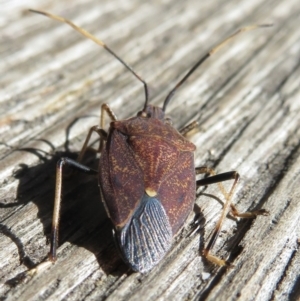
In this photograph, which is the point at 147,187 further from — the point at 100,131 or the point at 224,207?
the point at 100,131

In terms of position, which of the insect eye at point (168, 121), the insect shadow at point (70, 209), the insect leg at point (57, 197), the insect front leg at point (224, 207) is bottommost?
the insect shadow at point (70, 209)

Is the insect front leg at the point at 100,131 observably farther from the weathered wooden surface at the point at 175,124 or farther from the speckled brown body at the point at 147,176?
the speckled brown body at the point at 147,176

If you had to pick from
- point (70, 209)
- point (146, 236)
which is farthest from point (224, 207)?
point (70, 209)

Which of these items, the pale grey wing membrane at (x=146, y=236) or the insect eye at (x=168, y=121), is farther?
the insect eye at (x=168, y=121)

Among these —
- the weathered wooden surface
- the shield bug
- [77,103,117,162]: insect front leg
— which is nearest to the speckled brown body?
the shield bug

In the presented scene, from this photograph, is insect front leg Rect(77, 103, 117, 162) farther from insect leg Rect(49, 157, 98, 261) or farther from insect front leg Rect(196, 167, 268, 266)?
insect front leg Rect(196, 167, 268, 266)

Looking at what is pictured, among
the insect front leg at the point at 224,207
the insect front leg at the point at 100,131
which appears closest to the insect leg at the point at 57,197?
the insect front leg at the point at 100,131
